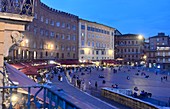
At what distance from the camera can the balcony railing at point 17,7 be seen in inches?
251

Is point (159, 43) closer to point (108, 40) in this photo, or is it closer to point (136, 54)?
point (136, 54)

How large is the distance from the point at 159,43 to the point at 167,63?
15103 millimetres

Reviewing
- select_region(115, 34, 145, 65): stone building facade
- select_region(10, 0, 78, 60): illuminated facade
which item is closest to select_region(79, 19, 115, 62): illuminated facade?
select_region(10, 0, 78, 60): illuminated facade

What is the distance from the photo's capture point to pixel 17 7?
6.53 metres

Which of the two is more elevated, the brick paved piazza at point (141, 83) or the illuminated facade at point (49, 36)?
the illuminated facade at point (49, 36)

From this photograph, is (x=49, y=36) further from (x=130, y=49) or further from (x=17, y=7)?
(x=130, y=49)

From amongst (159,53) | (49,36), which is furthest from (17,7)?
(159,53)

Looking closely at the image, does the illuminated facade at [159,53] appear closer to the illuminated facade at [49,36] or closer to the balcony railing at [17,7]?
the illuminated facade at [49,36]

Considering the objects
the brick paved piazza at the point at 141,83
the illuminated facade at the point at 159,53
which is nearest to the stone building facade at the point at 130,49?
the illuminated facade at the point at 159,53

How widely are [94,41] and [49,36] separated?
29.4 meters

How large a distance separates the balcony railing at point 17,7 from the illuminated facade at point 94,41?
261 ft

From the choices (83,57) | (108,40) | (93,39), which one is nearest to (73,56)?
(83,57)

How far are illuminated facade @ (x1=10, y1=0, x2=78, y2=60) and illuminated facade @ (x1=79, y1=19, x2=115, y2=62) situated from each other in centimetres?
423

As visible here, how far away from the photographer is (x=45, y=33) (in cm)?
A: 6688
